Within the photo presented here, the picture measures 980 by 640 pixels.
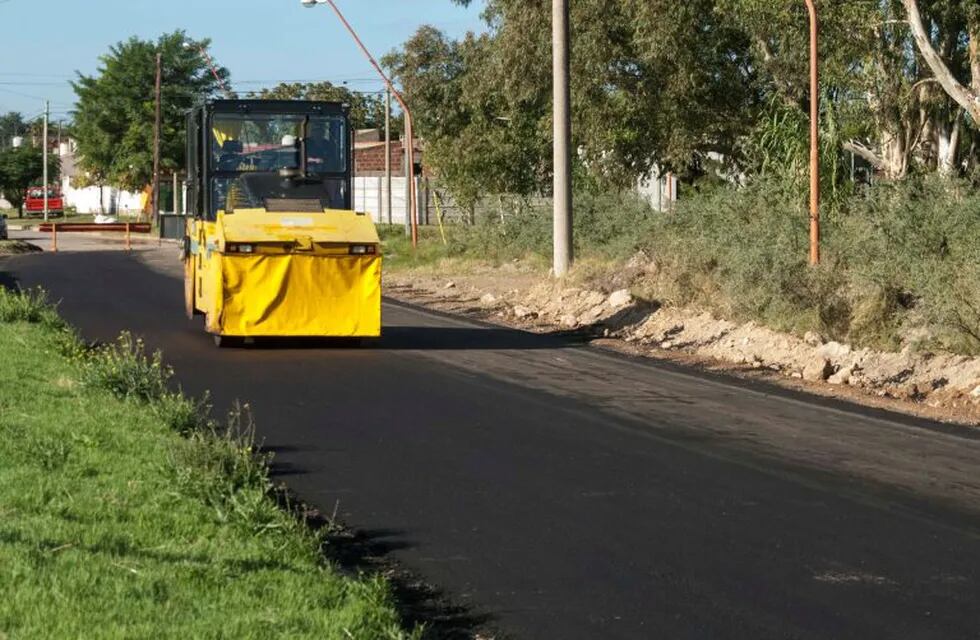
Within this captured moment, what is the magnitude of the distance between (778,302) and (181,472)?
38.4 ft

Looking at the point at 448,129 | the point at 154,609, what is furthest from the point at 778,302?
the point at 448,129

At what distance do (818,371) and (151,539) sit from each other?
1039cm

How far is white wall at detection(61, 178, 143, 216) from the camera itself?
106875 mm

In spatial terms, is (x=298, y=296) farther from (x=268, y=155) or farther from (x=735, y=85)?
(x=735, y=85)

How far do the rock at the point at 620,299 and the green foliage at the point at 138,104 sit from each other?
66.5 meters

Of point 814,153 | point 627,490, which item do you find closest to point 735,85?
point 814,153

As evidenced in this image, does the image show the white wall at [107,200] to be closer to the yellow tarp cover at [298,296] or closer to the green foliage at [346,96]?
the green foliage at [346,96]

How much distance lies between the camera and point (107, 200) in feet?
387

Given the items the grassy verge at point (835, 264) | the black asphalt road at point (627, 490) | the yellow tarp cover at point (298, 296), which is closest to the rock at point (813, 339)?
the grassy verge at point (835, 264)

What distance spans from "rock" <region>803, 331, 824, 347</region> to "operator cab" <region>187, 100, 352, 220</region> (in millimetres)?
6183

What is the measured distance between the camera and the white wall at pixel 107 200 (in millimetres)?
106875

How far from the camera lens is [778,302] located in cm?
1978

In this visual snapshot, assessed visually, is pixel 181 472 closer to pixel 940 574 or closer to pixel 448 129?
pixel 940 574

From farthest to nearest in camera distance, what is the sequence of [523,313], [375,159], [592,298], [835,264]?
1. [375,159]
2. [523,313]
3. [592,298]
4. [835,264]
